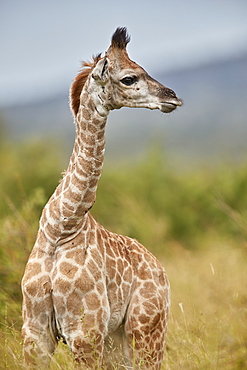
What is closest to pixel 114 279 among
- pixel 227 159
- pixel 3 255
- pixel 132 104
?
pixel 132 104

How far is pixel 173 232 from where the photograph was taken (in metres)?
19.0

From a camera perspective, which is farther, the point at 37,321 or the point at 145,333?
the point at 145,333

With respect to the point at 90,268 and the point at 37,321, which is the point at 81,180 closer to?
the point at 90,268

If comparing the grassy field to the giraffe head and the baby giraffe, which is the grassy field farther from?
the giraffe head

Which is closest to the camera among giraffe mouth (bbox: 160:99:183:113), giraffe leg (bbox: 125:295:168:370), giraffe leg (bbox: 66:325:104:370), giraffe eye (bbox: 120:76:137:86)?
giraffe leg (bbox: 66:325:104:370)

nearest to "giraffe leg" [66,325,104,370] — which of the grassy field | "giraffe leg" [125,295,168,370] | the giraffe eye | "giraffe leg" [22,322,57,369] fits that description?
"giraffe leg" [22,322,57,369]

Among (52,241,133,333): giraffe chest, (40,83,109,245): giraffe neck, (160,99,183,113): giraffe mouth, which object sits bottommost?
(52,241,133,333): giraffe chest

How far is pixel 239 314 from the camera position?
5.53m

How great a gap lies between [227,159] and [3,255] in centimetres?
1528

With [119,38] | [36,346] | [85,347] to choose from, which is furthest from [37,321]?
[119,38]

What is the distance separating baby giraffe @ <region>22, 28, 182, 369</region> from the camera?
582 cm

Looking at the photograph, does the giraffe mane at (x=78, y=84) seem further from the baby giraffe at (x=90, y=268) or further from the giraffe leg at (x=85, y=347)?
the giraffe leg at (x=85, y=347)

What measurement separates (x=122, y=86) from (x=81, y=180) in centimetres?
97

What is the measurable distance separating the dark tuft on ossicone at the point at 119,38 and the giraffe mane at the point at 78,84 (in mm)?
269
